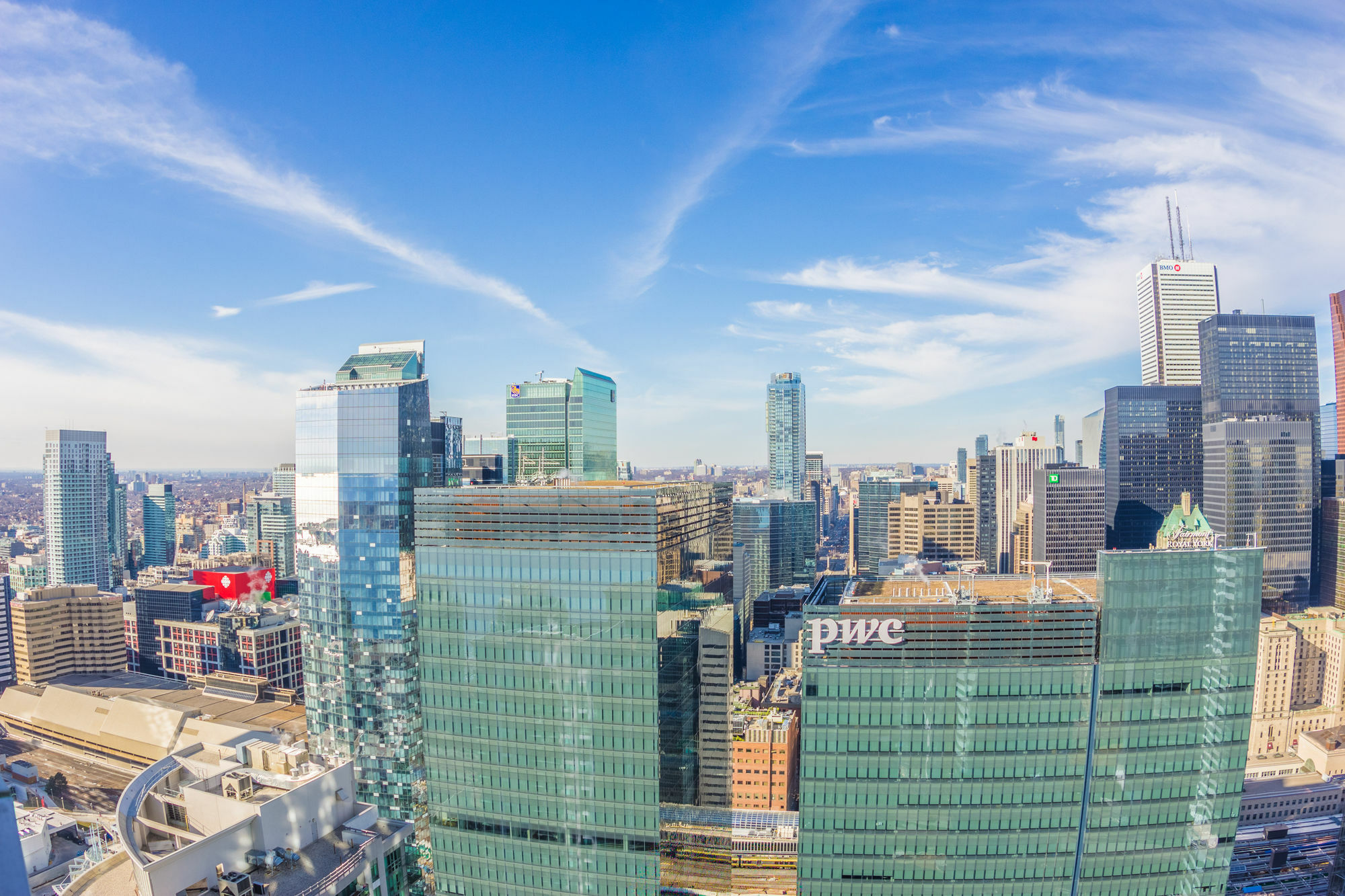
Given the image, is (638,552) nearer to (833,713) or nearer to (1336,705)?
(833,713)

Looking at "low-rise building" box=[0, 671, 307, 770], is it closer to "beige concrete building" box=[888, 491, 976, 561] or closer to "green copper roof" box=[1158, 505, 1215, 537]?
"green copper roof" box=[1158, 505, 1215, 537]

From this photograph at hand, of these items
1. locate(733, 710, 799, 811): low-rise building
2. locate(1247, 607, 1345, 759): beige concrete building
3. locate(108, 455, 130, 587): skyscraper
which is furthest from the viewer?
locate(108, 455, 130, 587): skyscraper

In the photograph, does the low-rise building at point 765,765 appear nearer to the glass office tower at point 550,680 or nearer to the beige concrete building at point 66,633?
the glass office tower at point 550,680

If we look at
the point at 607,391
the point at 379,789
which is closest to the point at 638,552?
the point at 379,789

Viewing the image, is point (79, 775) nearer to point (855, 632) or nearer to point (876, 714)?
point (876, 714)

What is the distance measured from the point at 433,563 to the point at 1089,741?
45348mm

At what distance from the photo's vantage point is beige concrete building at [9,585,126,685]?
131 metres

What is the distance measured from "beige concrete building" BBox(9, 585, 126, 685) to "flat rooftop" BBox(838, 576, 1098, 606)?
472 feet

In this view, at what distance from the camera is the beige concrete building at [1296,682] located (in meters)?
109

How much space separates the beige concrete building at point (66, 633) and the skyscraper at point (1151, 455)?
664 ft

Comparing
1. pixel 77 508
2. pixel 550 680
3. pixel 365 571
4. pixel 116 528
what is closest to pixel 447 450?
pixel 365 571

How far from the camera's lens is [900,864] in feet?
159

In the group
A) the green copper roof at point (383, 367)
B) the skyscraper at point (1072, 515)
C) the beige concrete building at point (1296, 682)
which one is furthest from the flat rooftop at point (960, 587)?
the skyscraper at point (1072, 515)

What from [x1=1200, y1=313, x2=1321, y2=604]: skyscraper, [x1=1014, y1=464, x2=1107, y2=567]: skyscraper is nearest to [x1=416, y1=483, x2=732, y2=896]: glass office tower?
[x1=1014, y1=464, x2=1107, y2=567]: skyscraper
